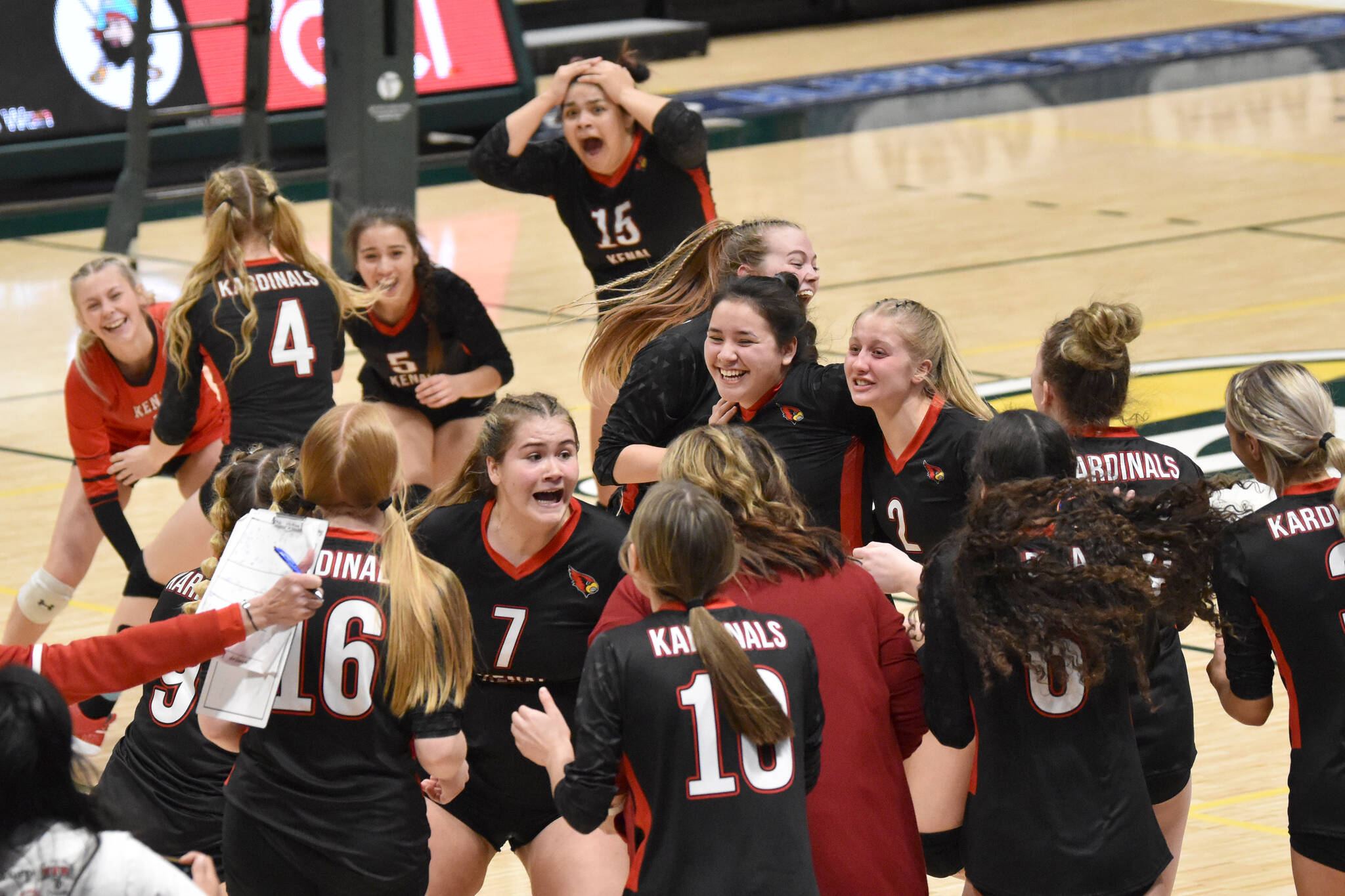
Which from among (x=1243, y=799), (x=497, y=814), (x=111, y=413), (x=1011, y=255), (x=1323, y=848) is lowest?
(x=1011, y=255)

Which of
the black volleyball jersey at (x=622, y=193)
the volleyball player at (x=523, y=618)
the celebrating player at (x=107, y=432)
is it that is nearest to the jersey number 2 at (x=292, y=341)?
the celebrating player at (x=107, y=432)

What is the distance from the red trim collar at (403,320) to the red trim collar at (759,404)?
249cm

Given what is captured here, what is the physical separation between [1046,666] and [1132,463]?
872mm

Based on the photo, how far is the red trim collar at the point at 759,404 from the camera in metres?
4.66

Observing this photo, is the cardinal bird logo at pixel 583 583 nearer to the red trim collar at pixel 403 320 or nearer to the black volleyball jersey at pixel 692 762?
the black volleyball jersey at pixel 692 762

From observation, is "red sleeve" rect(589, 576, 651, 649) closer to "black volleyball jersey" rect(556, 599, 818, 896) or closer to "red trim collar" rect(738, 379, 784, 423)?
"black volleyball jersey" rect(556, 599, 818, 896)

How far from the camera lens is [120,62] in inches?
567

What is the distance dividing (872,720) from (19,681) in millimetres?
1549

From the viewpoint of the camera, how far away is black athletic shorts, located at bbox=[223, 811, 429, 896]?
3.59m

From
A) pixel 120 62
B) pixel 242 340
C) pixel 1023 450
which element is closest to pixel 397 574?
pixel 1023 450

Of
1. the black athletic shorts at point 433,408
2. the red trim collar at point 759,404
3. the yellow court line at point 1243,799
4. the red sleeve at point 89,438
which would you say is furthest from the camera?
the black athletic shorts at point 433,408

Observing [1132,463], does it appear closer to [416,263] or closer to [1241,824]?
[1241,824]

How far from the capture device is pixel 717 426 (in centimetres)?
360

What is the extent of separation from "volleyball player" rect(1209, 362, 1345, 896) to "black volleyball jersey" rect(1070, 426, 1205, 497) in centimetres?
24
